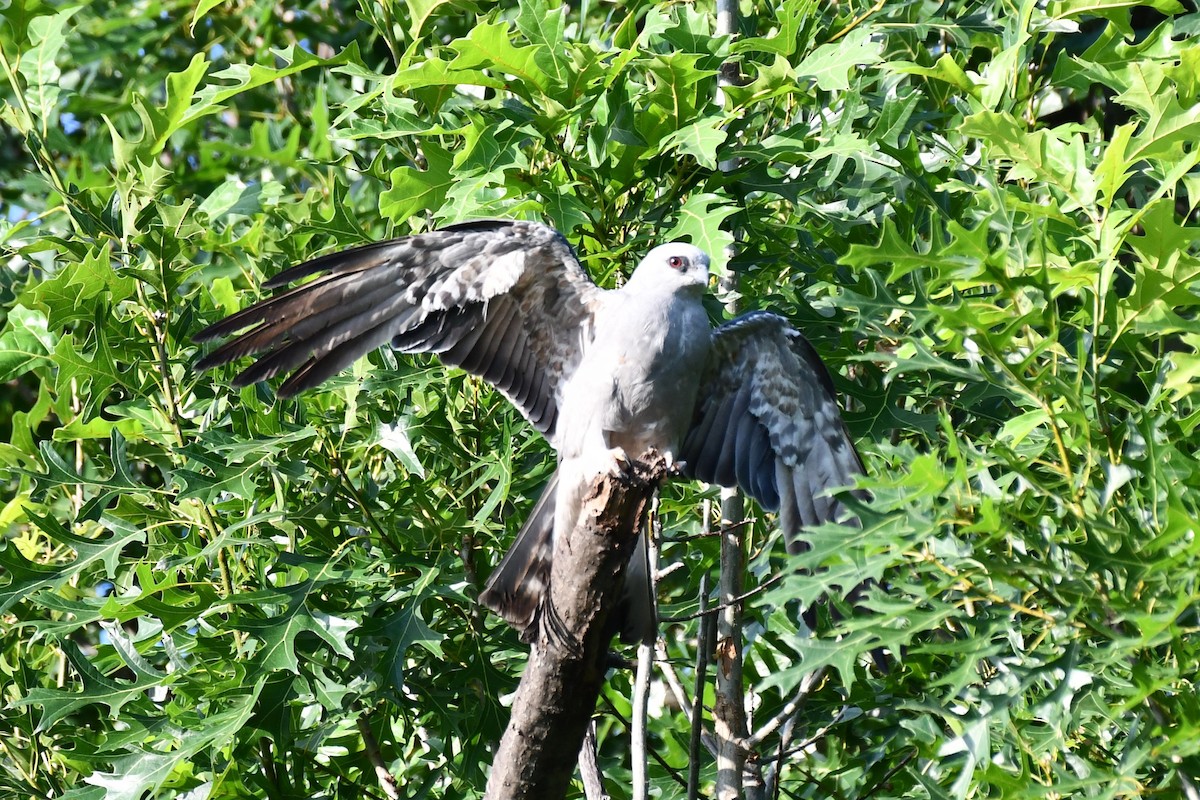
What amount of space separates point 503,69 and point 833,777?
2015 mm

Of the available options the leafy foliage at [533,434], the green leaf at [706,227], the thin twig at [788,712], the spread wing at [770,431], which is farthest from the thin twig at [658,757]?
the green leaf at [706,227]

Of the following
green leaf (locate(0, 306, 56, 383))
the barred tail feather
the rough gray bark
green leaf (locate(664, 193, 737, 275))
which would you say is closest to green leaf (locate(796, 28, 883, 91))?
green leaf (locate(664, 193, 737, 275))

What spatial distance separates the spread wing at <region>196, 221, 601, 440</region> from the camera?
3.54 meters

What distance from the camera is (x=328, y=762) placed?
11.9 ft

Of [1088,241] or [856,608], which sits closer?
[1088,241]

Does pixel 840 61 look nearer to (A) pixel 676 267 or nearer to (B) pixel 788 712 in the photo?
(A) pixel 676 267

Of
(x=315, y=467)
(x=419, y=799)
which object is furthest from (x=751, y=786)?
(x=315, y=467)

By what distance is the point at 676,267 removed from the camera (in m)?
3.52

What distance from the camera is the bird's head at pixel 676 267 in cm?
346

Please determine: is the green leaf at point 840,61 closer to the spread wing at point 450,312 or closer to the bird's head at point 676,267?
the bird's head at point 676,267

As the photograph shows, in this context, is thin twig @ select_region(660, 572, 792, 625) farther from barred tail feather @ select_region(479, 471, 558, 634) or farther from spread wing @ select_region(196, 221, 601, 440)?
spread wing @ select_region(196, 221, 601, 440)

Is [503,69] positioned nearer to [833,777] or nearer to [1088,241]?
[1088,241]

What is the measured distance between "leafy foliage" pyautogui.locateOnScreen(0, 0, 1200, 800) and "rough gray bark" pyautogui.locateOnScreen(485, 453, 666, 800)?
39 centimetres

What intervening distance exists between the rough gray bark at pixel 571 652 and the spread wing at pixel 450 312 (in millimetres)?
964
